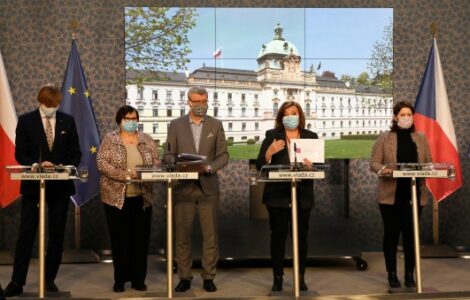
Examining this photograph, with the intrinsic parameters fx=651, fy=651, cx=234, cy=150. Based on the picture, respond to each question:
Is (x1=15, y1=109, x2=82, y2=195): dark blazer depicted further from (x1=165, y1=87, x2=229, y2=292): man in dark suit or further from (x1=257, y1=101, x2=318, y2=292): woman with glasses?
(x1=257, y1=101, x2=318, y2=292): woman with glasses

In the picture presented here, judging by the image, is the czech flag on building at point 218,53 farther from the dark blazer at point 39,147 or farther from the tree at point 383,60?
the dark blazer at point 39,147

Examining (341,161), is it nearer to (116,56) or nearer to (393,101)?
(393,101)

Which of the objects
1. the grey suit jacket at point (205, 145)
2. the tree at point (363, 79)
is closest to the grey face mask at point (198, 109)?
the grey suit jacket at point (205, 145)

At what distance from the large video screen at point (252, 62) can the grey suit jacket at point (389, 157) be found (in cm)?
159

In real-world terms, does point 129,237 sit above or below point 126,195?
below

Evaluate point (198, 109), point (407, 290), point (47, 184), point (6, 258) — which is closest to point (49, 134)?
point (47, 184)

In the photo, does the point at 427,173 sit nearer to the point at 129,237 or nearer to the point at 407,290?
the point at 407,290

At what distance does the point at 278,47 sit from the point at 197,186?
7.12 ft

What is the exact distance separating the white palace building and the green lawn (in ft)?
0.25

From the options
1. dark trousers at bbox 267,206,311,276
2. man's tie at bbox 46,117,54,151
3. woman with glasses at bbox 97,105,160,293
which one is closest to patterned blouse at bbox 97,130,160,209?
woman with glasses at bbox 97,105,160,293

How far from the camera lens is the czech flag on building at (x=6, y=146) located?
5480mm

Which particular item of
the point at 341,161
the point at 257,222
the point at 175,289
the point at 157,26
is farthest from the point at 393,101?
the point at 175,289

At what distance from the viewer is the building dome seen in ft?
20.0

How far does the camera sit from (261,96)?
20.2 feet
